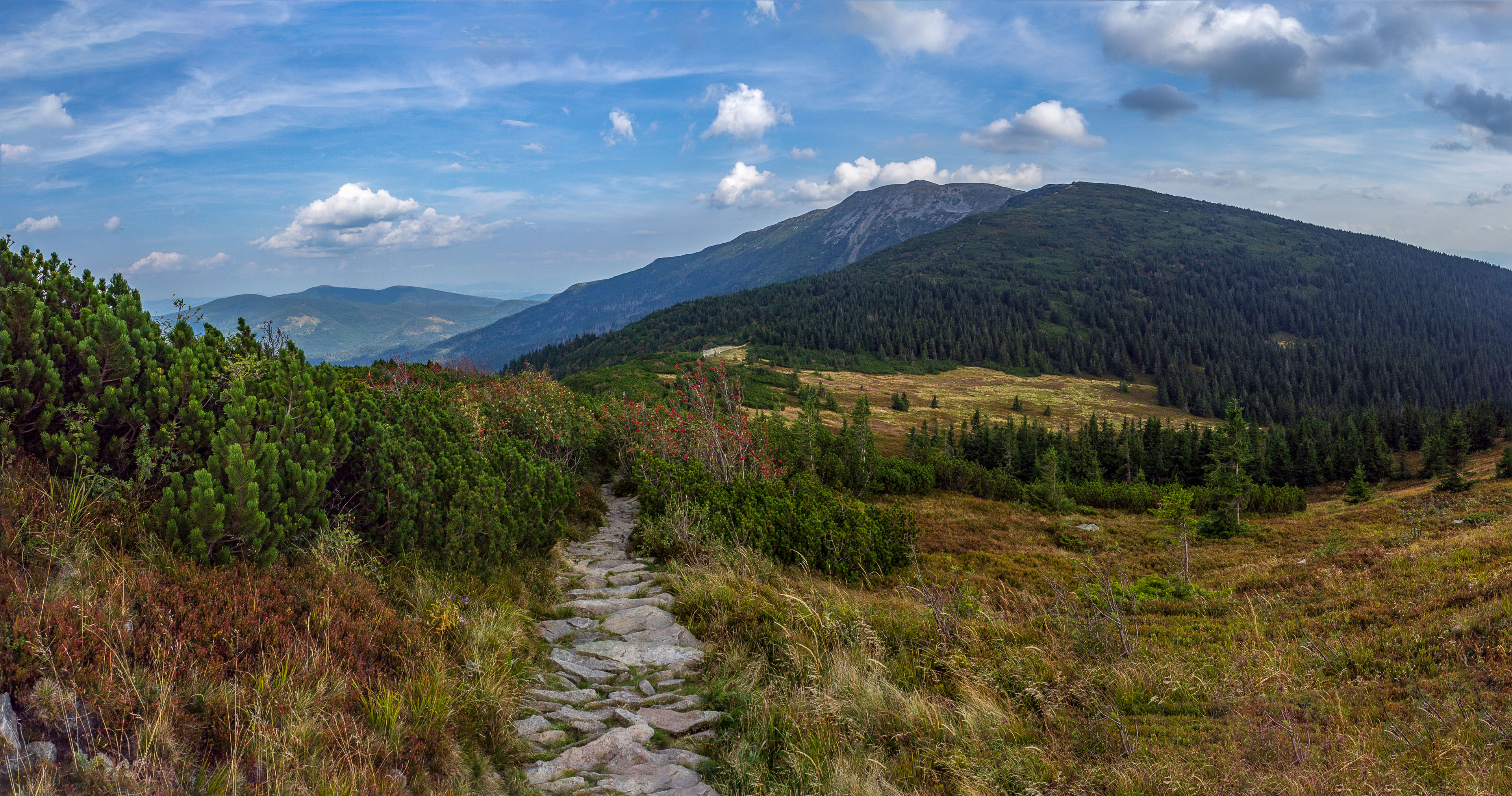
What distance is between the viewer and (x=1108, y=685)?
5.49 metres

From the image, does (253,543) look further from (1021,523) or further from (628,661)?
(1021,523)

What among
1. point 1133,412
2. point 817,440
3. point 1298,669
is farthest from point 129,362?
point 1133,412

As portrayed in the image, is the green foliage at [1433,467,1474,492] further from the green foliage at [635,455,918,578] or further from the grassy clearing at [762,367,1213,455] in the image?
the grassy clearing at [762,367,1213,455]

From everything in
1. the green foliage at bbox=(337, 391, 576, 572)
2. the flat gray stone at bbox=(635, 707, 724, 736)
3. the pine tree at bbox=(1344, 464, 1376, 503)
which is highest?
the green foliage at bbox=(337, 391, 576, 572)

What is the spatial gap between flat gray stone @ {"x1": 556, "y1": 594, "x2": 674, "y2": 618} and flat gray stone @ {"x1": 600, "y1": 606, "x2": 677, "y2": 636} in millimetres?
97

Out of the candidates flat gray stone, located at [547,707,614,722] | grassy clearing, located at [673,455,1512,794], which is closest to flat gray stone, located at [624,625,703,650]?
grassy clearing, located at [673,455,1512,794]

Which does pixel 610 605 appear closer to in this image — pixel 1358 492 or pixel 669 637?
pixel 669 637

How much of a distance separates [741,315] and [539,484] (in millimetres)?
187723

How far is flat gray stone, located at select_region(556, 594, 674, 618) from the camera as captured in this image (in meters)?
7.73

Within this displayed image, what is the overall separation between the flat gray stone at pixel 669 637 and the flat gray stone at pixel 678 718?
134cm

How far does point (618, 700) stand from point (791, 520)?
5.65 meters

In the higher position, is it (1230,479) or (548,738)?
(548,738)

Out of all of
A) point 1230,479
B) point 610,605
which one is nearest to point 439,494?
point 610,605

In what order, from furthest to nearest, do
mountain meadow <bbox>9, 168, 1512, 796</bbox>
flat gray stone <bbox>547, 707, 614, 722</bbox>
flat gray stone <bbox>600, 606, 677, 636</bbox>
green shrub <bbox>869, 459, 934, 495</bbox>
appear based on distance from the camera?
green shrub <bbox>869, 459, 934, 495</bbox> → flat gray stone <bbox>600, 606, 677, 636</bbox> → flat gray stone <bbox>547, 707, 614, 722</bbox> → mountain meadow <bbox>9, 168, 1512, 796</bbox>
